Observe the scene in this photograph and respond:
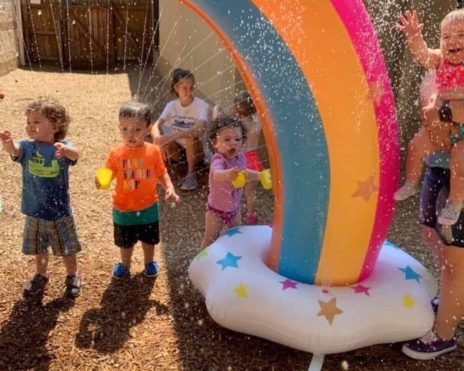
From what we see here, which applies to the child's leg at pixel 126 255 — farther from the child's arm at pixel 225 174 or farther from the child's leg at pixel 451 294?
the child's leg at pixel 451 294

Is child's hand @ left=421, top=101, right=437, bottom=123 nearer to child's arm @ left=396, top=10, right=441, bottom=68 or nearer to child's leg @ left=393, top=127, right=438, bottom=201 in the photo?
child's leg @ left=393, top=127, right=438, bottom=201

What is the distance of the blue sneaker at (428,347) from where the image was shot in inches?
125

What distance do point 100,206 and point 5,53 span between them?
9.15 metres

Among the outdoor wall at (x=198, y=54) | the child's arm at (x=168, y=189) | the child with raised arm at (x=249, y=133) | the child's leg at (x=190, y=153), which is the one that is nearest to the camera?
the child's arm at (x=168, y=189)

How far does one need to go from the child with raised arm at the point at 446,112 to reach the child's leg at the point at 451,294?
274 mm

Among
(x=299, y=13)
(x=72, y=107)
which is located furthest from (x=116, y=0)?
(x=299, y=13)

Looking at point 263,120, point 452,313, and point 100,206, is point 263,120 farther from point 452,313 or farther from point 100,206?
point 100,206

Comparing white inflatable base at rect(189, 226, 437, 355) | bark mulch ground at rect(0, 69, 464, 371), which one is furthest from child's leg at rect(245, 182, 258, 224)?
white inflatable base at rect(189, 226, 437, 355)

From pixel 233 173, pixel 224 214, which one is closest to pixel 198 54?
pixel 224 214

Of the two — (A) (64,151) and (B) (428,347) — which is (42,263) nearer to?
(A) (64,151)

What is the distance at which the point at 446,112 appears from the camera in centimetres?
292

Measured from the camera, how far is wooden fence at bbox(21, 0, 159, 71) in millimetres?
15016

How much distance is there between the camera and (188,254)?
14.4ft

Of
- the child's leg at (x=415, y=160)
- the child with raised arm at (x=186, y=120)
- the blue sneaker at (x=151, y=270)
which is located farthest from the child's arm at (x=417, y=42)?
the child with raised arm at (x=186, y=120)
